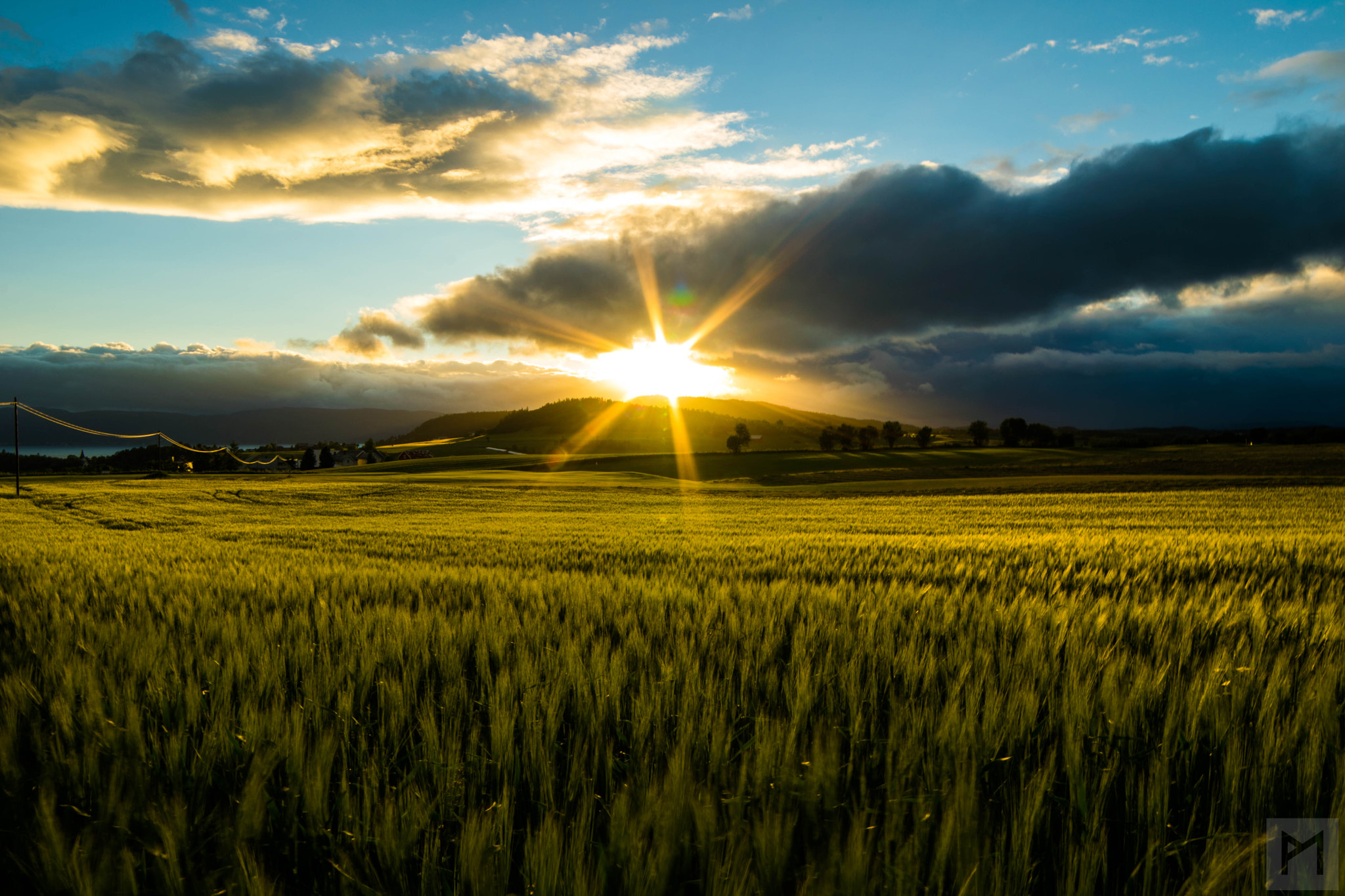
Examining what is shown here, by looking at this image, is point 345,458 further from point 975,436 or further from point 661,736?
point 661,736

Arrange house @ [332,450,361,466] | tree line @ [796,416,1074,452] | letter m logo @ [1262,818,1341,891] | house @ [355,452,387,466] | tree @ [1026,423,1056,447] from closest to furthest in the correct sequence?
1. letter m logo @ [1262,818,1341,891]
2. tree line @ [796,416,1074,452]
3. tree @ [1026,423,1056,447]
4. house @ [355,452,387,466]
5. house @ [332,450,361,466]

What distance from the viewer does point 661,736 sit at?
2375mm

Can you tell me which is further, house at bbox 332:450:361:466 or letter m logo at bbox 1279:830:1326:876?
house at bbox 332:450:361:466

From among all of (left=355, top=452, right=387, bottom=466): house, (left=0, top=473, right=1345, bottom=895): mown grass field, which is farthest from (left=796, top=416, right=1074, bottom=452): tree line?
(left=0, top=473, right=1345, bottom=895): mown grass field

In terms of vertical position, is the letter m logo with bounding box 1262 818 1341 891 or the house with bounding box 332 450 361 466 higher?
the letter m logo with bounding box 1262 818 1341 891

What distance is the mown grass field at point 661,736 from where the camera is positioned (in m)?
1.63

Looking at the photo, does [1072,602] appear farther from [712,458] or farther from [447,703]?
[712,458]

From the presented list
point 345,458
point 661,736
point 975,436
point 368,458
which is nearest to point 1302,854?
point 661,736

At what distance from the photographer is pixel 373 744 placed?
250 cm

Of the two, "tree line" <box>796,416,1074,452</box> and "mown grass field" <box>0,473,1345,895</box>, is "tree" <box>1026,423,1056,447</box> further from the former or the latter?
"mown grass field" <box>0,473,1345,895</box>

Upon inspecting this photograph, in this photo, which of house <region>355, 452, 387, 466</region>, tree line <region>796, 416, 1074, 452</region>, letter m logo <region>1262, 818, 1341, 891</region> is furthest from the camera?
house <region>355, 452, 387, 466</region>

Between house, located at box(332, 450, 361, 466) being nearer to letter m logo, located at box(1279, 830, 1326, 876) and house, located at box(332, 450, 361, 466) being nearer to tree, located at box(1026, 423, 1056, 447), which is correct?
tree, located at box(1026, 423, 1056, 447)

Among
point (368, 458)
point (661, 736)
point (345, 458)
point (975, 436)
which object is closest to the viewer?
point (661, 736)

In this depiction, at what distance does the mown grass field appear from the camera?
163 centimetres
